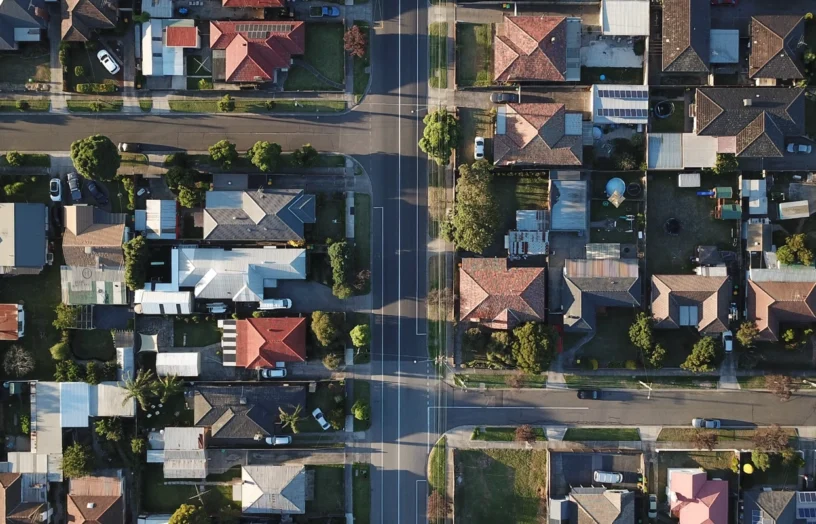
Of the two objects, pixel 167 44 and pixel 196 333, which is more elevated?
pixel 167 44

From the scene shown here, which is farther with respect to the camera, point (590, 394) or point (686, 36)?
point (590, 394)

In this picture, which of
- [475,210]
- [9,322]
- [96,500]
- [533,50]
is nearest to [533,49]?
[533,50]

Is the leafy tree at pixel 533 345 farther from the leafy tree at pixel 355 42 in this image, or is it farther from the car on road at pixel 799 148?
the leafy tree at pixel 355 42

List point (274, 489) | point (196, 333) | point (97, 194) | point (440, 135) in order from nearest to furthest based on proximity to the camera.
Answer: point (440, 135)
point (274, 489)
point (97, 194)
point (196, 333)

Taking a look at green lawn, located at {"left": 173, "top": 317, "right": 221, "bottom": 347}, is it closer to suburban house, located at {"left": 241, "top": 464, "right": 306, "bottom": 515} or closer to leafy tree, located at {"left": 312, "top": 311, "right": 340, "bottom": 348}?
leafy tree, located at {"left": 312, "top": 311, "right": 340, "bottom": 348}

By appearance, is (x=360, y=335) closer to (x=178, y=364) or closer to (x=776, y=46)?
(x=178, y=364)

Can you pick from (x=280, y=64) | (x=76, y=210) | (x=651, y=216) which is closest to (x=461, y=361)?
(x=651, y=216)
